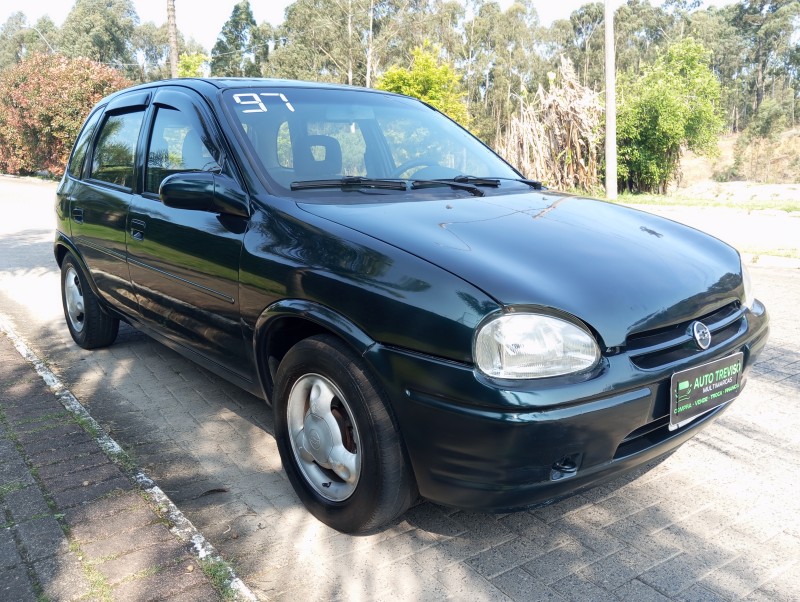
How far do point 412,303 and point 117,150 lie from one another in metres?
2.99

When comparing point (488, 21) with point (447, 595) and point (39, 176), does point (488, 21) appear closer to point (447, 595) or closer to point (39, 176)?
point (39, 176)

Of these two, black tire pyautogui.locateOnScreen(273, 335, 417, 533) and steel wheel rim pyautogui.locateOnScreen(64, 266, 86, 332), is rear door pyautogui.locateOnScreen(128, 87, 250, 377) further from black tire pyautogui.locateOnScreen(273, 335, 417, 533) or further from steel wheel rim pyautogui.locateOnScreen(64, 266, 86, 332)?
steel wheel rim pyautogui.locateOnScreen(64, 266, 86, 332)

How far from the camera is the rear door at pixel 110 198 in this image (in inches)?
166

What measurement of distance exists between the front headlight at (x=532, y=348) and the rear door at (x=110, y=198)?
2697 millimetres

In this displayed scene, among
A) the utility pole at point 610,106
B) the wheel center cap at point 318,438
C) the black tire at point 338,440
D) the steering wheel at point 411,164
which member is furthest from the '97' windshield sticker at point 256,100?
the utility pole at point 610,106

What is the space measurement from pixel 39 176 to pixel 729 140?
185 feet

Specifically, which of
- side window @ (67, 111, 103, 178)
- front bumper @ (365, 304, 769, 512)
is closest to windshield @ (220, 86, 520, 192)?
front bumper @ (365, 304, 769, 512)

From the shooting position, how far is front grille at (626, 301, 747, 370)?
239 centimetres

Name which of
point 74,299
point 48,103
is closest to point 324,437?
point 74,299

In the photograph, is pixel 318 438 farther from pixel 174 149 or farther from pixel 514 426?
pixel 174 149

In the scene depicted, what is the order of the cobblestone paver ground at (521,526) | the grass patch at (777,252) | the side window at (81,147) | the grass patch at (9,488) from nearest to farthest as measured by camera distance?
the cobblestone paver ground at (521,526)
the grass patch at (9,488)
the side window at (81,147)
the grass patch at (777,252)

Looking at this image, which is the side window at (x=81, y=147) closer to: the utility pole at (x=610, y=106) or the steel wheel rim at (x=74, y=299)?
the steel wheel rim at (x=74, y=299)

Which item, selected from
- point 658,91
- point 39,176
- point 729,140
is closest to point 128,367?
point 658,91

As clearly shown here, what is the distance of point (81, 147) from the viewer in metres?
5.14
